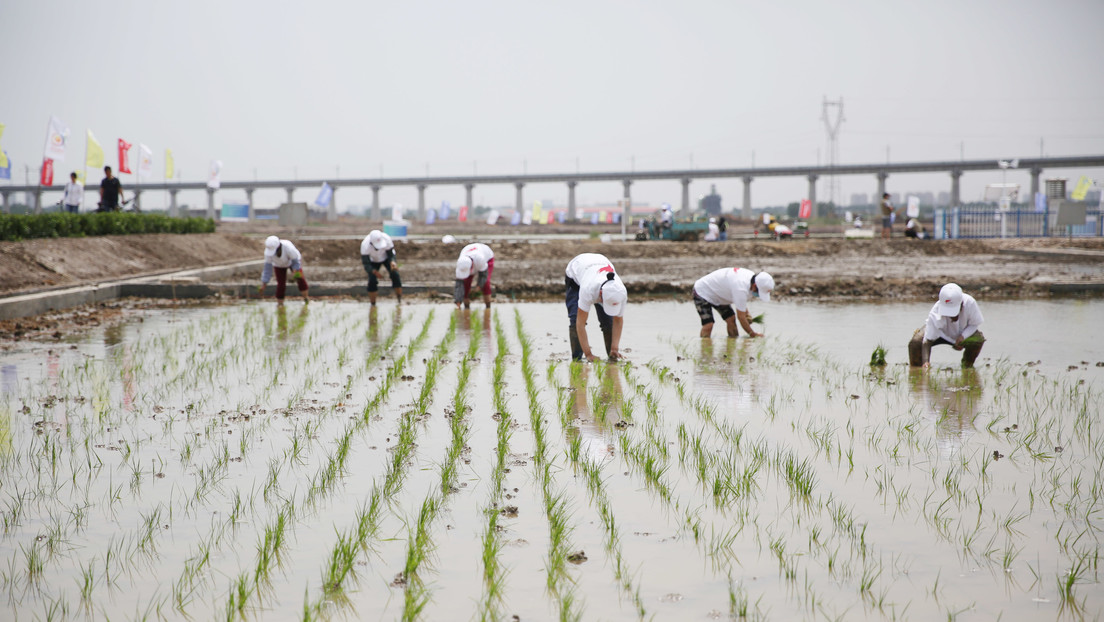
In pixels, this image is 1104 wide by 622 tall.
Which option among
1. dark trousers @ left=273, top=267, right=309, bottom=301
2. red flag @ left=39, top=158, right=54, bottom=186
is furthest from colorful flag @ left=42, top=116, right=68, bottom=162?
dark trousers @ left=273, top=267, right=309, bottom=301

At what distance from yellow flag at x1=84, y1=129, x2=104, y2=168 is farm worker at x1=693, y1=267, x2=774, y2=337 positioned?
24.7 meters

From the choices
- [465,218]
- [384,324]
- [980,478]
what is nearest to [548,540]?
[980,478]

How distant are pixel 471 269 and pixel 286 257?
9.72 ft

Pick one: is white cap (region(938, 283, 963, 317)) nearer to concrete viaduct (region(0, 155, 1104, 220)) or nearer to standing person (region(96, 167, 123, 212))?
standing person (region(96, 167, 123, 212))

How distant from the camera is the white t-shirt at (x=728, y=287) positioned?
9.31 metres

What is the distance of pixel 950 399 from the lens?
6410 mm

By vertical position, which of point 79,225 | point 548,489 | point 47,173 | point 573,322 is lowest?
point 548,489

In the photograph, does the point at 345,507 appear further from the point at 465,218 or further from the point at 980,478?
the point at 465,218

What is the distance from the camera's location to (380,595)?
3182 mm

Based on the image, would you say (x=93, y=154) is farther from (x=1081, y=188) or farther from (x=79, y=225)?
(x=1081, y=188)

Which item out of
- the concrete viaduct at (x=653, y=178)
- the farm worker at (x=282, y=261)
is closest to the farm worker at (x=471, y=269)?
the farm worker at (x=282, y=261)

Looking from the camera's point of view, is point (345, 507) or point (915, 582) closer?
point (915, 582)

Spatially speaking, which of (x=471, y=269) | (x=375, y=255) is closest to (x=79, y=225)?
(x=375, y=255)

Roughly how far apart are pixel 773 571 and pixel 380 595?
4.72ft
